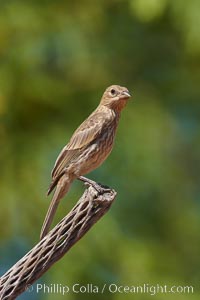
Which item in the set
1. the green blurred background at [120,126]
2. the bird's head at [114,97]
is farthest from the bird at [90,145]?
the green blurred background at [120,126]

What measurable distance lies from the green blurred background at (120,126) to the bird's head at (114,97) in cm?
288

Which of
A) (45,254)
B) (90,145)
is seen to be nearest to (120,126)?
(90,145)

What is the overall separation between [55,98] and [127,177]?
71cm

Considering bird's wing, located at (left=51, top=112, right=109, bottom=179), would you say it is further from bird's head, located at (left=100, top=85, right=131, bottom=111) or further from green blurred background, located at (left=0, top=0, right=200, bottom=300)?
green blurred background, located at (left=0, top=0, right=200, bottom=300)

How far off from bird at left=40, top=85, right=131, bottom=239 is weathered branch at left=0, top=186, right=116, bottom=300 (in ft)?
1.30

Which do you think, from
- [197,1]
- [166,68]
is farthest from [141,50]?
[197,1]

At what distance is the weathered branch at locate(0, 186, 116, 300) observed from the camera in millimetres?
3805

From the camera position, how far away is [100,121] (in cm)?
468

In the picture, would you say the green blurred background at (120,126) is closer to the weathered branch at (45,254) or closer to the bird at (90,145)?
the bird at (90,145)

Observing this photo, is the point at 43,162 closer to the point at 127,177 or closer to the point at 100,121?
the point at 127,177

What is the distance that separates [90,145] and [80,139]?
4.3 inches

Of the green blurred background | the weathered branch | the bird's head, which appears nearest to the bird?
the bird's head

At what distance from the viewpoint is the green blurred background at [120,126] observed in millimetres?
7777

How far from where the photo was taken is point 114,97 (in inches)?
179
